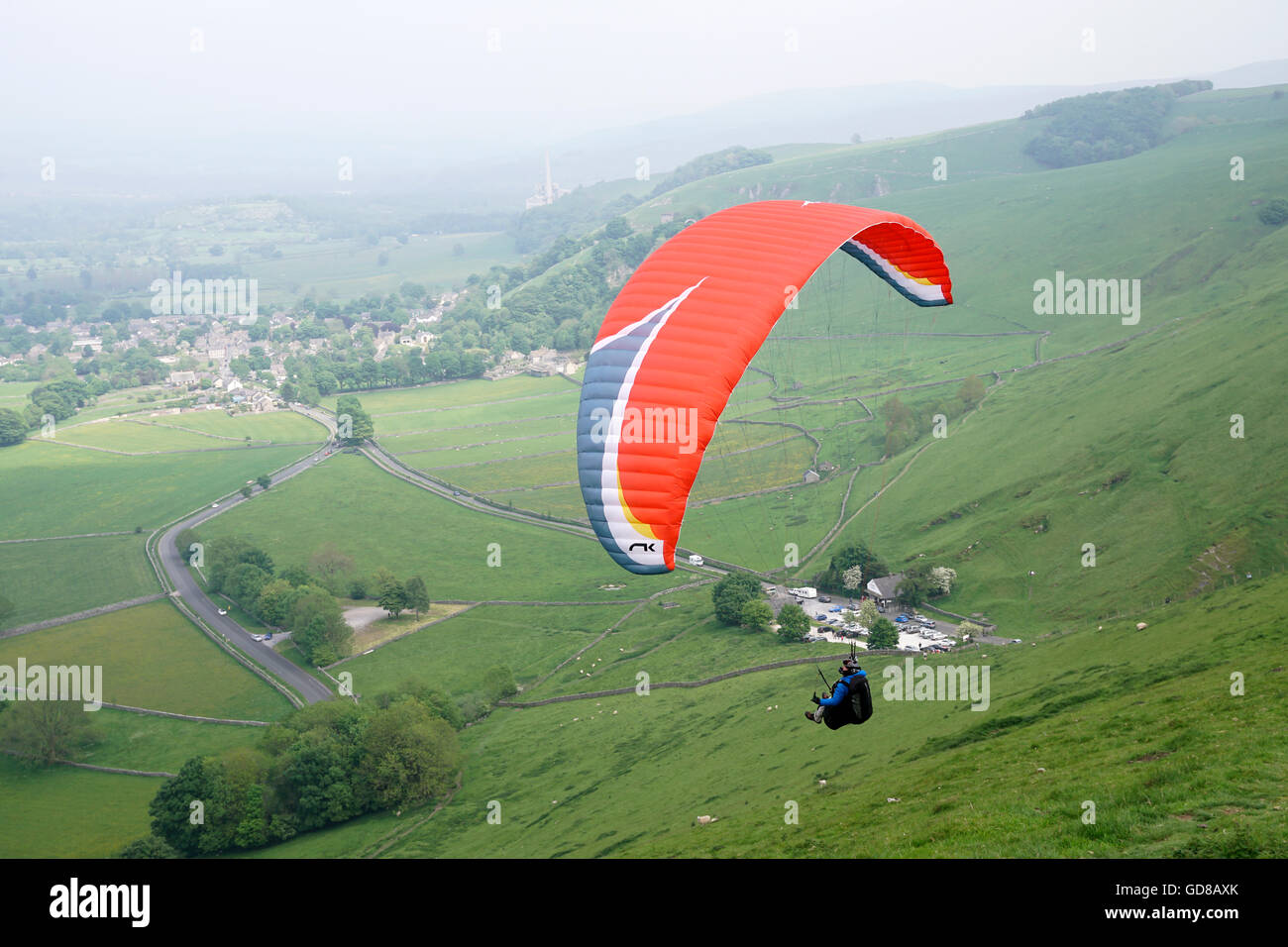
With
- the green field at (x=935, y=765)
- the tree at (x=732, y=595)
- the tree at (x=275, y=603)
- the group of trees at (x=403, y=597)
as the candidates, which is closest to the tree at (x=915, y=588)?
the tree at (x=732, y=595)

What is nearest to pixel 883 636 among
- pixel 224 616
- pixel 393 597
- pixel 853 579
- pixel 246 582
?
pixel 853 579

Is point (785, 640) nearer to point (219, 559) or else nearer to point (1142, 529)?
point (1142, 529)

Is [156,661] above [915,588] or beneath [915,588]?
beneath

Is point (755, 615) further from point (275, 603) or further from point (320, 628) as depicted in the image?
point (275, 603)

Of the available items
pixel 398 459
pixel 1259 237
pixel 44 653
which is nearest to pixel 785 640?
pixel 44 653

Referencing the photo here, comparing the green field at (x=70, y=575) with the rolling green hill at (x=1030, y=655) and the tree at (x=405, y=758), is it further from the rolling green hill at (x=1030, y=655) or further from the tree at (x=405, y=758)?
the rolling green hill at (x=1030, y=655)

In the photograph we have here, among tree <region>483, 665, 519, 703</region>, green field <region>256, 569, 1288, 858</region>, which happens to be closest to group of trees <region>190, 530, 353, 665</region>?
tree <region>483, 665, 519, 703</region>

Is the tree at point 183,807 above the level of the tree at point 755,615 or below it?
below
